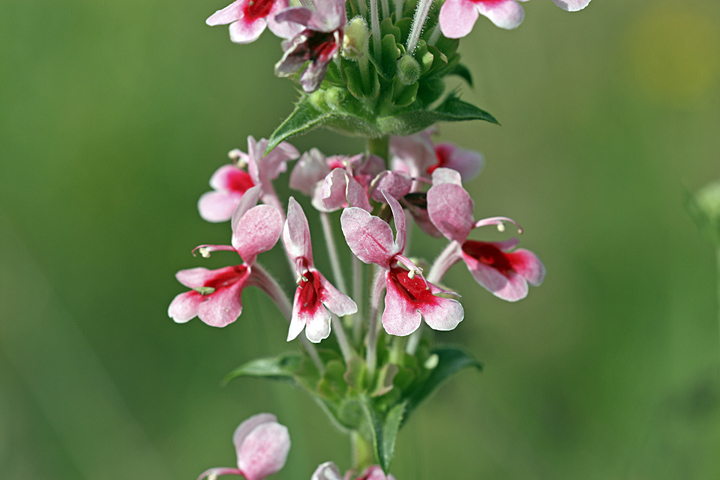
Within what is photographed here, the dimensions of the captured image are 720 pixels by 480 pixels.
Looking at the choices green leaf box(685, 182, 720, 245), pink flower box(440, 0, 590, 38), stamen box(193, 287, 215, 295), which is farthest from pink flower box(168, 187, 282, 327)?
green leaf box(685, 182, 720, 245)

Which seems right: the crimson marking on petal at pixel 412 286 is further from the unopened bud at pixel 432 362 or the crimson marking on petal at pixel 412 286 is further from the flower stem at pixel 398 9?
the flower stem at pixel 398 9

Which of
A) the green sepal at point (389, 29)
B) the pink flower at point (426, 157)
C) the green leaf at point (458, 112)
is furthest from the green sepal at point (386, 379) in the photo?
the green sepal at point (389, 29)

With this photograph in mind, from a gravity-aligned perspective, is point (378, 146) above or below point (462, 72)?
below

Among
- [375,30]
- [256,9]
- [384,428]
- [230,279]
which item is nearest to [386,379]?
[384,428]

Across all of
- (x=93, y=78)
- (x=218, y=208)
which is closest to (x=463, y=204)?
(x=218, y=208)

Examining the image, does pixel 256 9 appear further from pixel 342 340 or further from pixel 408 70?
pixel 342 340

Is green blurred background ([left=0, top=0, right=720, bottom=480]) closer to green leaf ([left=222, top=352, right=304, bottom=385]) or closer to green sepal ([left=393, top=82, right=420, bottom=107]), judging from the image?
green leaf ([left=222, top=352, right=304, bottom=385])

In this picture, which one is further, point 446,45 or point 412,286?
point 446,45
